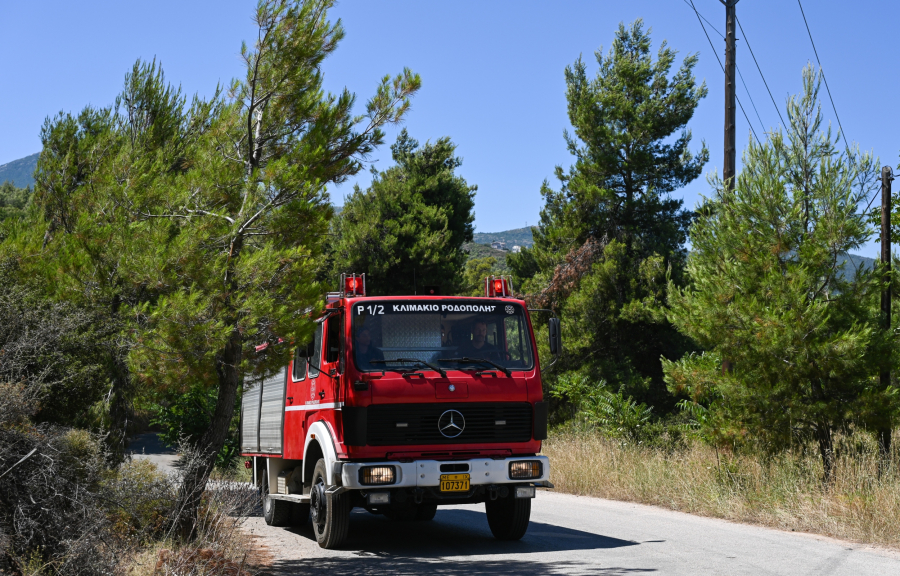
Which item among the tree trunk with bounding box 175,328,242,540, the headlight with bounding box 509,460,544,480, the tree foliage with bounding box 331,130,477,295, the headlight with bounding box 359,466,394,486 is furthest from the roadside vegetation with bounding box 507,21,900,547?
the tree foliage with bounding box 331,130,477,295

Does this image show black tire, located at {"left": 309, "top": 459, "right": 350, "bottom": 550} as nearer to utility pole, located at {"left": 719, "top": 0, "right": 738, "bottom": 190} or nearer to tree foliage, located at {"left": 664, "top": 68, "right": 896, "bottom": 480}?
tree foliage, located at {"left": 664, "top": 68, "right": 896, "bottom": 480}

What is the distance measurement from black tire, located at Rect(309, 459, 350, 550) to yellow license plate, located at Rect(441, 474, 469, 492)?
1.07 metres

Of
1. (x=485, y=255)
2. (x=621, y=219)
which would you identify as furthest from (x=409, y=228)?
(x=485, y=255)

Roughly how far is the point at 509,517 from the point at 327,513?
2086 mm

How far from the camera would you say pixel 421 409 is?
29.9 feet

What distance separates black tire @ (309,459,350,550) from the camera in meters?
9.29

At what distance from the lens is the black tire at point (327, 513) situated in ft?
30.5

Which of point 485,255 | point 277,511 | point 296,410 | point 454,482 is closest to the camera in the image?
point 454,482

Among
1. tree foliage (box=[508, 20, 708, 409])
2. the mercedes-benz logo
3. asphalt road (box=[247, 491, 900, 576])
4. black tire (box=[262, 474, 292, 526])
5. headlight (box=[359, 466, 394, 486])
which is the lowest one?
asphalt road (box=[247, 491, 900, 576])

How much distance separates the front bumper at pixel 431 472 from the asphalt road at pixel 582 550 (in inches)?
29.7

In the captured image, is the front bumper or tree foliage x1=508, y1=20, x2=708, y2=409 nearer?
the front bumper

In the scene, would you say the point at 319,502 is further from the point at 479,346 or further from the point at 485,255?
the point at 485,255

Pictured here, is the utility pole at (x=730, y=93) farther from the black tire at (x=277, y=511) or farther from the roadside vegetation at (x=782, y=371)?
the black tire at (x=277, y=511)

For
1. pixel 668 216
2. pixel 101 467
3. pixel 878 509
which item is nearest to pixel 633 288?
pixel 668 216
